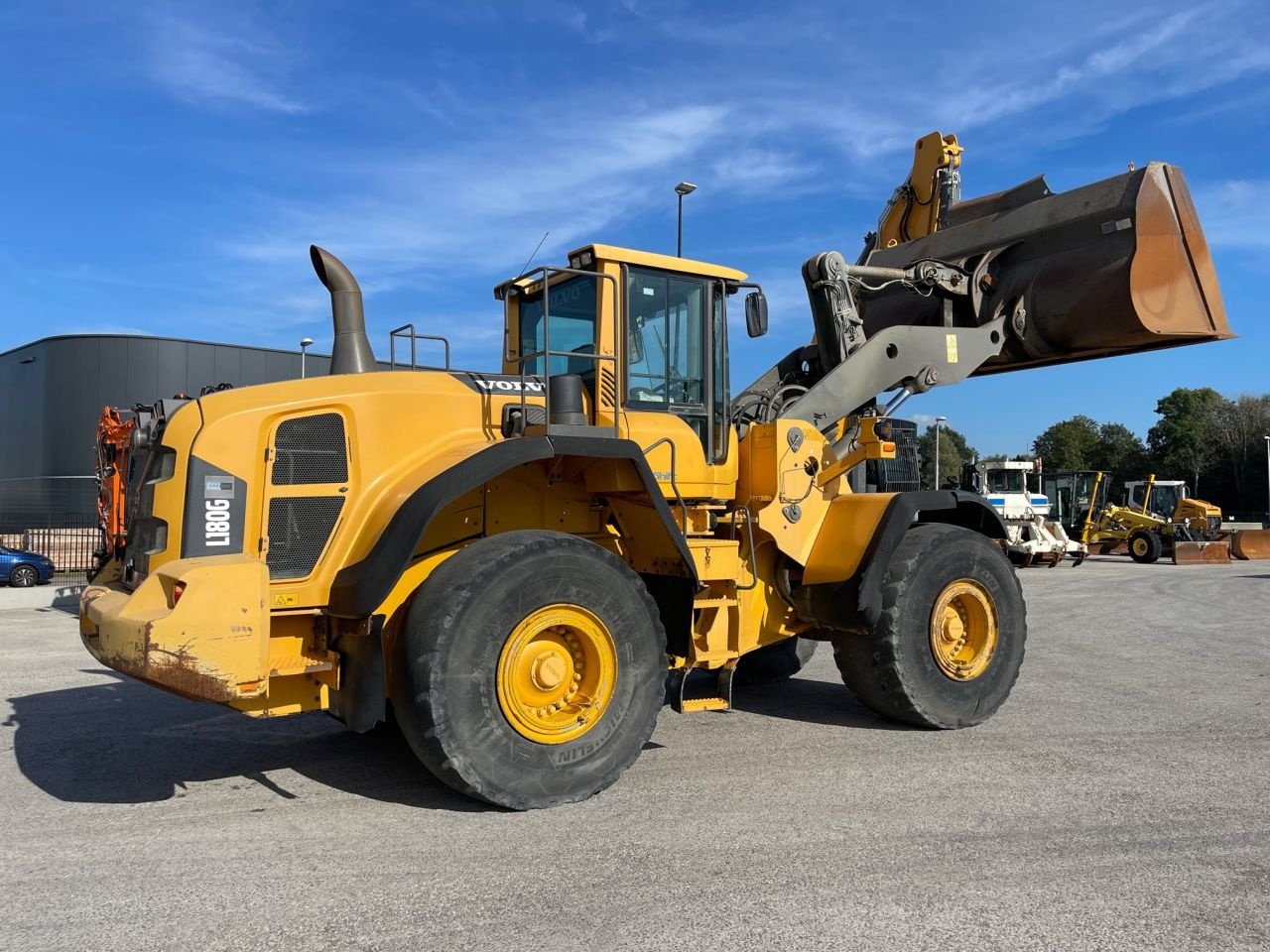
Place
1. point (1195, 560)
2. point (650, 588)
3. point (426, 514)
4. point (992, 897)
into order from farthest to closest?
point (1195, 560) < point (650, 588) < point (426, 514) < point (992, 897)

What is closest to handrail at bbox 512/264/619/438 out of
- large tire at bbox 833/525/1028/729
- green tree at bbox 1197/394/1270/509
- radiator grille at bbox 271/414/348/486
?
radiator grille at bbox 271/414/348/486

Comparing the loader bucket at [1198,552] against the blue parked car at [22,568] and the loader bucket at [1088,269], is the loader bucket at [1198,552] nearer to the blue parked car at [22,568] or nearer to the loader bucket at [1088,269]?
the loader bucket at [1088,269]

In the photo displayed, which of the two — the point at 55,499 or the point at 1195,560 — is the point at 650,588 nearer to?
the point at 1195,560

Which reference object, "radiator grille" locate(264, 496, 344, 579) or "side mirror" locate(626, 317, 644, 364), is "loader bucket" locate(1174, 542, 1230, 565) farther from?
"radiator grille" locate(264, 496, 344, 579)

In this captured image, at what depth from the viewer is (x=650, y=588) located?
644cm

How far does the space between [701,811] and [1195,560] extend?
27.6 metres

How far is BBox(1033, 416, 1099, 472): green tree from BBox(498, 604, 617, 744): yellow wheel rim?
85701mm

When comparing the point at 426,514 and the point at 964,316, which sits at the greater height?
the point at 964,316

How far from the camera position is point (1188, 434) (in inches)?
2837

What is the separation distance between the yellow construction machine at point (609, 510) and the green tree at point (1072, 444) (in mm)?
82038

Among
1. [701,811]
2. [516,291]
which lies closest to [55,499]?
[516,291]

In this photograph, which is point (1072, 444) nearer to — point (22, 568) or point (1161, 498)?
point (1161, 498)

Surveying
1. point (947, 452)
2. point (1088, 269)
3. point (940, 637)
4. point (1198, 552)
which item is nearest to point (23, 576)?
point (940, 637)

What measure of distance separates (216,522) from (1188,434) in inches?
3114
